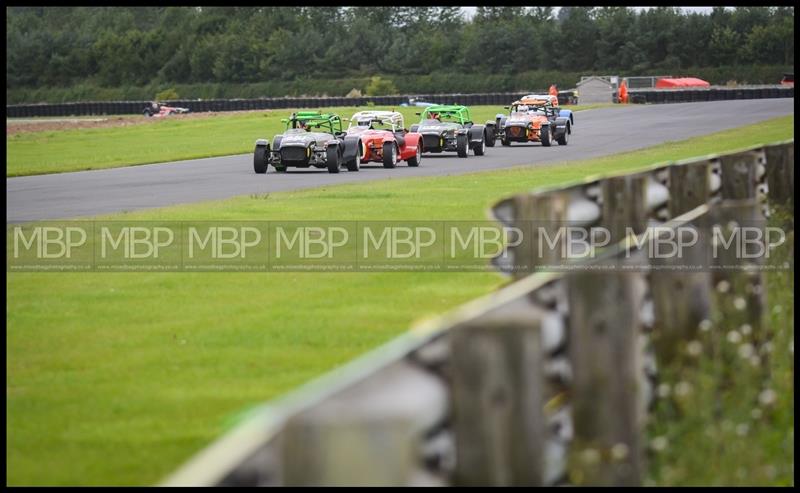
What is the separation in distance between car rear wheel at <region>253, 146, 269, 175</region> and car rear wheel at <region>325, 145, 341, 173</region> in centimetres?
135

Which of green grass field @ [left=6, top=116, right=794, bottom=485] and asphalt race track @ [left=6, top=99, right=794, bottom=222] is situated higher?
green grass field @ [left=6, top=116, right=794, bottom=485]

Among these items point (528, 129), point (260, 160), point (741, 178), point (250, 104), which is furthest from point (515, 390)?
point (250, 104)

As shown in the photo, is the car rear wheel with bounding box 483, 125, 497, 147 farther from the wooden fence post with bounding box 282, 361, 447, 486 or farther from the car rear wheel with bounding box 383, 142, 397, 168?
the wooden fence post with bounding box 282, 361, 447, 486

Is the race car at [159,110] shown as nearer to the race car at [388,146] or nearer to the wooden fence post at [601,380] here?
the race car at [388,146]

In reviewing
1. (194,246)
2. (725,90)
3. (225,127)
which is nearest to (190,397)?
(194,246)

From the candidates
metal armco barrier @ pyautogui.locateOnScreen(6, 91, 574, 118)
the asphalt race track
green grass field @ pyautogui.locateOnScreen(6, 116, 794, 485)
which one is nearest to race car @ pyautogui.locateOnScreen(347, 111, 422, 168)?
the asphalt race track

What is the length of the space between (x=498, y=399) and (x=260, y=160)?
26413 mm

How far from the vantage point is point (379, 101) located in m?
78.0

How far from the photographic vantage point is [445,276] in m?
13.0

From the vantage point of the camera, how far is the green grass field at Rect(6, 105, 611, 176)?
36281 mm

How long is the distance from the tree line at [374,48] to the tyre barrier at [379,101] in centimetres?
2915

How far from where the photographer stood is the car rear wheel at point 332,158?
29.5 metres

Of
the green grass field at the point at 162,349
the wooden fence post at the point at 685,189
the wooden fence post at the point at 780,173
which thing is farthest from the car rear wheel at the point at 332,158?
the wooden fence post at the point at 685,189

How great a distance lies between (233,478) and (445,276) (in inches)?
394
